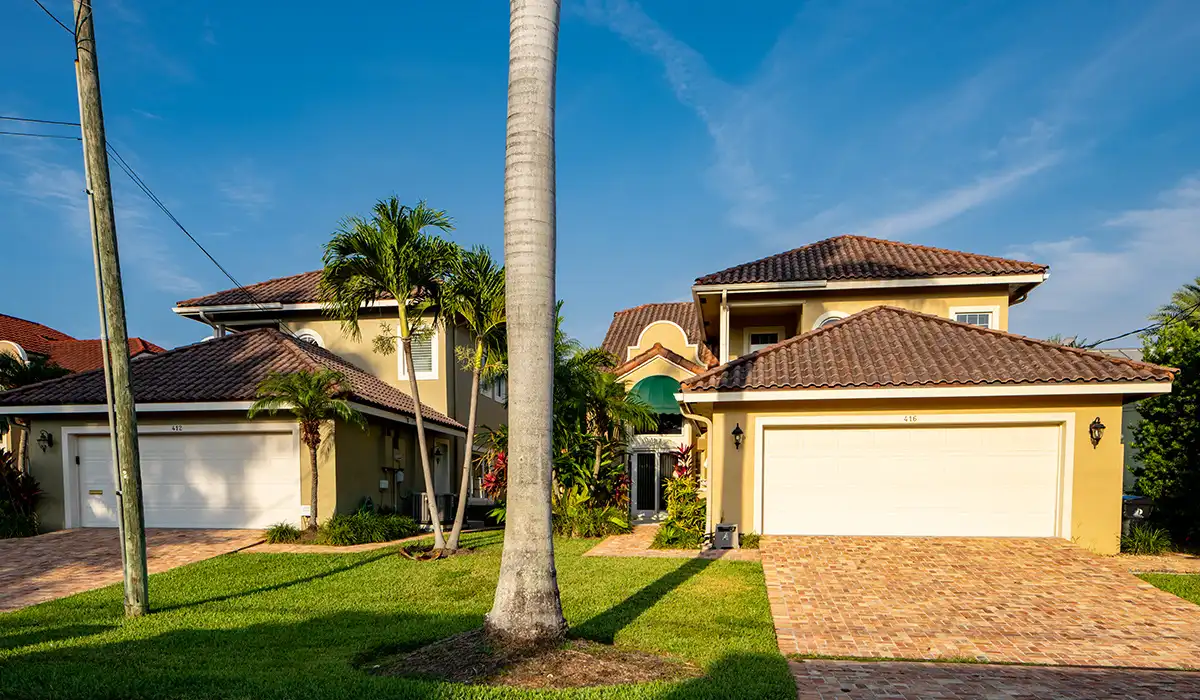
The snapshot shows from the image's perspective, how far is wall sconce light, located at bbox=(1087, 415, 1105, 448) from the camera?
13.4m

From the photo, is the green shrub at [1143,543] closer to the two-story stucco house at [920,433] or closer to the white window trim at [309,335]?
the two-story stucco house at [920,433]

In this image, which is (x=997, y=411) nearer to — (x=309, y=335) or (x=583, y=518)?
(x=583, y=518)

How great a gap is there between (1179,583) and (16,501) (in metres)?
24.2

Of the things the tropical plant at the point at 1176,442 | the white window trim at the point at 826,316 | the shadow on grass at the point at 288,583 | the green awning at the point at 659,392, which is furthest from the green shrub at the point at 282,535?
the tropical plant at the point at 1176,442

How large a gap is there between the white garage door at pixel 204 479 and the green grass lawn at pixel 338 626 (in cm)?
335

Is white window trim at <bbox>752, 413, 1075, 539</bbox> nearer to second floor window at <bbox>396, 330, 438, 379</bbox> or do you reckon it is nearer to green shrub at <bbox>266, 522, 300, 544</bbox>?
green shrub at <bbox>266, 522, 300, 544</bbox>

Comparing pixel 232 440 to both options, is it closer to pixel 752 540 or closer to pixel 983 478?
pixel 752 540

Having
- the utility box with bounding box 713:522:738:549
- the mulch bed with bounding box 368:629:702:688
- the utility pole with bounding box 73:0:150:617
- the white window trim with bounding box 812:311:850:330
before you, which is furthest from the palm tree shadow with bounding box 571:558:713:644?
the white window trim with bounding box 812:311:850:330

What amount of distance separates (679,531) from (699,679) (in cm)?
873

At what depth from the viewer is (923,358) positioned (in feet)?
49.6

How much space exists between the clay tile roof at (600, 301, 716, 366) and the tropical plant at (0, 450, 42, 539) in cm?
2020

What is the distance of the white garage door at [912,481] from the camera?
1398cm

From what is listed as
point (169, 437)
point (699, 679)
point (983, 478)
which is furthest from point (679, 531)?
point (169, 437)

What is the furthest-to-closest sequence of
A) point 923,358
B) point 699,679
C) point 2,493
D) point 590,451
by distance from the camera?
point 590,451 < point 2,493 < point 923,358 < point 699,679
